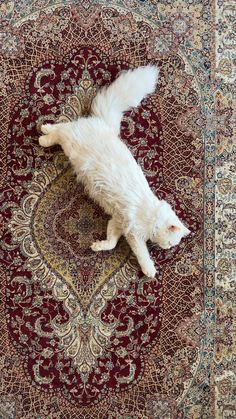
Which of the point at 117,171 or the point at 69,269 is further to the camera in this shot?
the point at 69,269

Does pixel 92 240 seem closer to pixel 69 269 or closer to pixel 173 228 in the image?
pixel 69 269

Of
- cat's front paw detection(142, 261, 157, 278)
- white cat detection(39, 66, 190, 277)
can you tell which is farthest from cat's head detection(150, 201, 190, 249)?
cat's front paw detection(142, 261, 157, 278)

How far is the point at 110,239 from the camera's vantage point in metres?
1.99

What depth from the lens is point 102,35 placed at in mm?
2086

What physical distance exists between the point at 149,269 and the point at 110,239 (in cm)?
20

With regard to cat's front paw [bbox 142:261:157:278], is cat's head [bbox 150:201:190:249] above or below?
above

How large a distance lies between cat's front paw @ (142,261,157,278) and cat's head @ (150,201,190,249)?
11cm

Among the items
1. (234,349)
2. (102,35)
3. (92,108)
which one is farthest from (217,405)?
(102,35)

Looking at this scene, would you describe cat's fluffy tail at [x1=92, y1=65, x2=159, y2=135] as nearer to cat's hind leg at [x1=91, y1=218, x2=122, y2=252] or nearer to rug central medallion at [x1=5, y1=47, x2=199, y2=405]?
rug central medallion at [x1=5, y1=47, x2=199, y2=405]

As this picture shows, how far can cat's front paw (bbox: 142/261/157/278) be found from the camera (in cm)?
201

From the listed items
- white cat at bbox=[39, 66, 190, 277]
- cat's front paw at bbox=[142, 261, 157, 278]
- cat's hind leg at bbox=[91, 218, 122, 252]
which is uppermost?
white cat at bbox=[39, 66, 190, 277]

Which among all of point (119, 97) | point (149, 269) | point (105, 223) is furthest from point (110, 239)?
point (119, 97)

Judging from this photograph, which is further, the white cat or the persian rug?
the persian rug

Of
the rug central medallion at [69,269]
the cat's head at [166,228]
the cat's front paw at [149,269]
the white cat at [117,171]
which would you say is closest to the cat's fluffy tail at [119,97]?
the white cat at [117,171]
